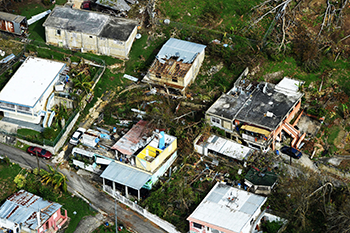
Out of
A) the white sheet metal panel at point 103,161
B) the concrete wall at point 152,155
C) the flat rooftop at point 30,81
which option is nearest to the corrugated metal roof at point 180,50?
the flat rooftop at point 30,81

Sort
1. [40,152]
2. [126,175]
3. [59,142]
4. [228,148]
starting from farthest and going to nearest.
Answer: [59,142] < [228,148] < [40,152] < [126,175]

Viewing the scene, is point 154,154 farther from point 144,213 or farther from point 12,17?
point 12,17

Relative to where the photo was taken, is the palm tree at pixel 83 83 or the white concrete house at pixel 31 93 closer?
the white concrete house at pixel 31 93

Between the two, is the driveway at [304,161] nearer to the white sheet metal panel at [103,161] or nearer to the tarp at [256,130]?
the tarp at [256,130]

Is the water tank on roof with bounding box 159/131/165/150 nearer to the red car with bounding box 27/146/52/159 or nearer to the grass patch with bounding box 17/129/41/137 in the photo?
the red car with bounding box 27/146/52/159

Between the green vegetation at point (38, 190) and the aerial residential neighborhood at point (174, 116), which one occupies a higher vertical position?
the aerial residential neighborhood at point (174, 116)

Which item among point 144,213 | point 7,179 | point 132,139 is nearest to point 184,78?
point 132,139
